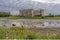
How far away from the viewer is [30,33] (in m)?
3.87

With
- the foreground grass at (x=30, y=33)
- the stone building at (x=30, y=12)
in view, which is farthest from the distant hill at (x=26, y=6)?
the foreground grass at (x=30, y=33)

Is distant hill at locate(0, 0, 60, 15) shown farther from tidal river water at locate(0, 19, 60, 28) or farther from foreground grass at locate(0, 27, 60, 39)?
foreground grass at locate(0, 27, 60, 39)

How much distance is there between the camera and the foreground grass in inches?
152

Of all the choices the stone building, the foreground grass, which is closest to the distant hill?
the stone building

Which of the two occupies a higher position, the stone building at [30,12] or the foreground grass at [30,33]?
the stone building at [30,12]

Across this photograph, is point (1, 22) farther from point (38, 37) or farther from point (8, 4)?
point (38, 37)

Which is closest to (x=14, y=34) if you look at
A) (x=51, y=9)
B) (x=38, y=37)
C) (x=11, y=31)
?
(x=11, y=31)

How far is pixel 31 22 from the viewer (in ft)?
12.8

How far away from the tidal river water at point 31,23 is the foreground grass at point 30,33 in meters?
0.05

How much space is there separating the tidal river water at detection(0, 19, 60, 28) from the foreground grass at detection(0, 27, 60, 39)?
0.05m

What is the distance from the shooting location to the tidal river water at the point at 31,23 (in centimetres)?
388

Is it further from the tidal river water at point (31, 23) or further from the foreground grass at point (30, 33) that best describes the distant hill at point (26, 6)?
the foreground grass at point (30, 33)

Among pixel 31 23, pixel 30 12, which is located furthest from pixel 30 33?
pixel 30 12

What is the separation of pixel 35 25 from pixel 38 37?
0.49ft
